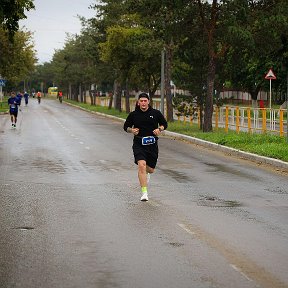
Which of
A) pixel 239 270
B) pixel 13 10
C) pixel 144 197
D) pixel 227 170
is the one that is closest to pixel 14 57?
pixel 13 10

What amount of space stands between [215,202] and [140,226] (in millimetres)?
2652

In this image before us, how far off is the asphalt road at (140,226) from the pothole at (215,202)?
2 cm

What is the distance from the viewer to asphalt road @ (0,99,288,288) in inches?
261

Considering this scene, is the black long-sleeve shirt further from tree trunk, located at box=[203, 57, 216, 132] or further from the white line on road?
tree trunk, located at box=[203, 57, 216, 132]

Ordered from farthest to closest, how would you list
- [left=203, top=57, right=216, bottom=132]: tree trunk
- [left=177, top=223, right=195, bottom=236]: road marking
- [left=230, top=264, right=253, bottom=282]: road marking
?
[left=203, top=57, right=216, bottom=132]: tree trunk → [left=177, top=223, right=195, bottom=236]: road marking → [left=230, top=264, right=253, bottom=282]: road marking

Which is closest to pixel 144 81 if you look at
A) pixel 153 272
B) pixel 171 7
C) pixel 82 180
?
pixel 171 7

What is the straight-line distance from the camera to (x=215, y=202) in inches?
457

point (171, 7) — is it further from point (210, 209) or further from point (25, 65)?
point (25, 65)

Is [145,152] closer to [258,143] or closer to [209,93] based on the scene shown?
[258,143]

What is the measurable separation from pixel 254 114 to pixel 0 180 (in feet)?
57.9

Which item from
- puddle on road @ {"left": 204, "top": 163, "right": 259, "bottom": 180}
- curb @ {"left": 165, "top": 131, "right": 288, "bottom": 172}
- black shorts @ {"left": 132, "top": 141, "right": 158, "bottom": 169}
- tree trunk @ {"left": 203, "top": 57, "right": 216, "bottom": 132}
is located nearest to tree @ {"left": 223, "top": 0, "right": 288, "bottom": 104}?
tree trunk @ {"left": 203, "top": 57, "right": 216, "bottom": 132}

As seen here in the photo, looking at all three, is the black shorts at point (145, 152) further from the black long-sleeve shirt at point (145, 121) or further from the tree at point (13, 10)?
the tree at point (13, 10)

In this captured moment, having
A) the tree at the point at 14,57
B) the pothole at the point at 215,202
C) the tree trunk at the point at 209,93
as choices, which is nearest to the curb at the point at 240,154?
the tree trunk at the point at 209,93

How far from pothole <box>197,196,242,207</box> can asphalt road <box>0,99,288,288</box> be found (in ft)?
0.06
